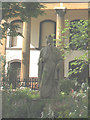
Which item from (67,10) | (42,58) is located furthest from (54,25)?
(42,58)

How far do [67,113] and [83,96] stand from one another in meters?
1.61

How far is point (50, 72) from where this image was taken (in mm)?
7770

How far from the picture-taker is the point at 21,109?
762 centimetres

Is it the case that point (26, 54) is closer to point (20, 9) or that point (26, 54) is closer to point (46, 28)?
point (46, 28)

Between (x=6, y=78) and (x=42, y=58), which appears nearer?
(x=42, y=58)

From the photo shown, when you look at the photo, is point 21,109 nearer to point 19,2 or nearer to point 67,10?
point 19,2

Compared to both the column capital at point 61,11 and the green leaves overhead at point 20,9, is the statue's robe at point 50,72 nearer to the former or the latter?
the green leaves overhead at point 20,9

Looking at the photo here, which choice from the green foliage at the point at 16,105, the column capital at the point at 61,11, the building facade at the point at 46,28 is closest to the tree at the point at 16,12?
the green foliage at the point at 16,105

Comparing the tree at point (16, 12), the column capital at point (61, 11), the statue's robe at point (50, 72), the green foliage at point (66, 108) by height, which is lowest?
the green foliage at point (66, 108)

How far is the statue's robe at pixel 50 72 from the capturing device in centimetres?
775

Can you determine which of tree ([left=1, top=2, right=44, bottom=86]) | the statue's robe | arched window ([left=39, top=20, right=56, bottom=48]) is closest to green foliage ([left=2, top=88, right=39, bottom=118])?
the statue's robe

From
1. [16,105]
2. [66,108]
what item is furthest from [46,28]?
[66,108]

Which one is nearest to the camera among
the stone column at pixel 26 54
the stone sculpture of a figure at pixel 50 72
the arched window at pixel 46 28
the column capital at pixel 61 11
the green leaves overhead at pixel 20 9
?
the stone sculpture of a figure at pixel 50 72

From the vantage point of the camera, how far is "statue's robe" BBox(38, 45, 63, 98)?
25.4ft
